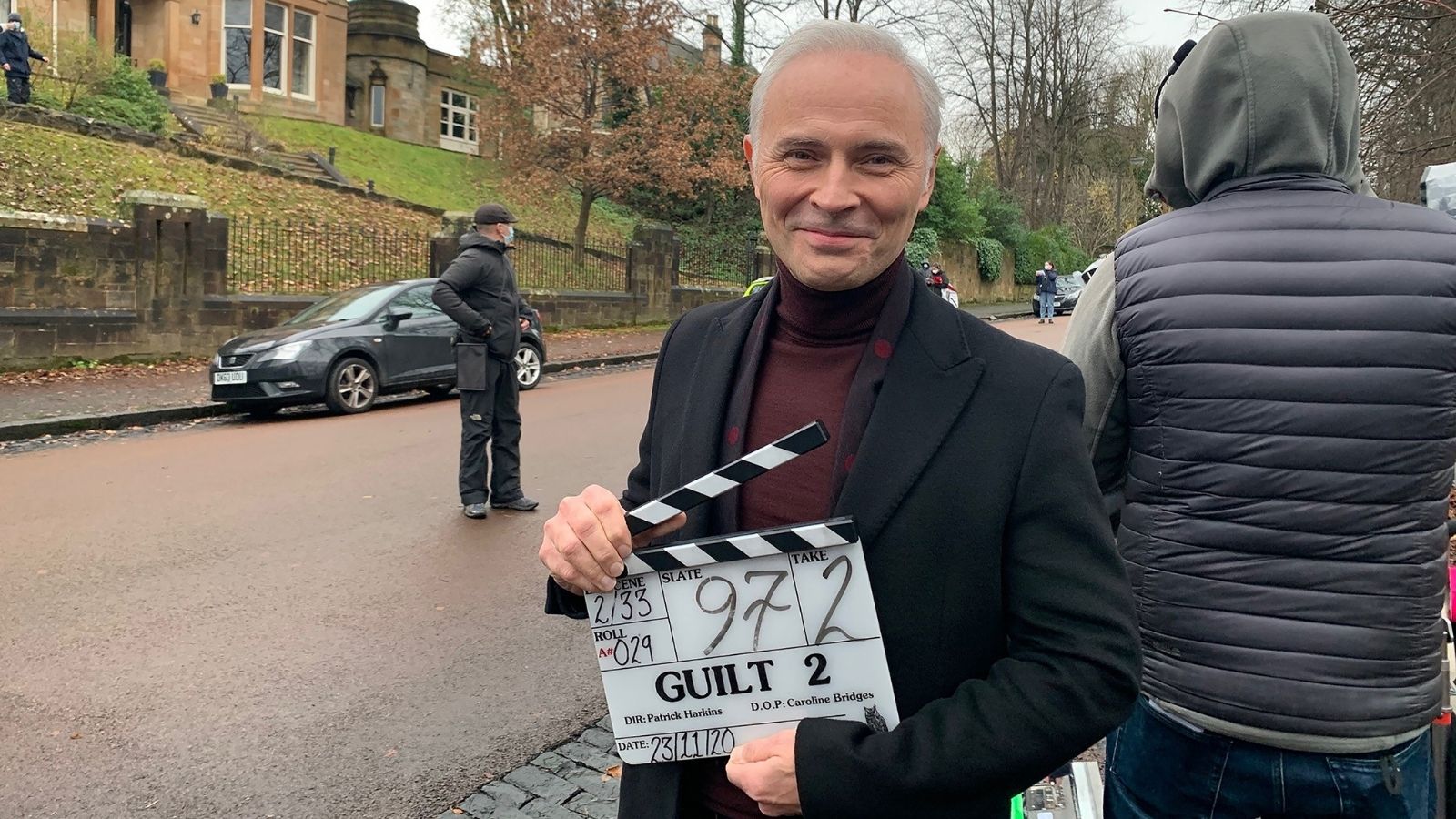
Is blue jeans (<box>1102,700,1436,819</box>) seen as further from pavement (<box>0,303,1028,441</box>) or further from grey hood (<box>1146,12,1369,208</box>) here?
pavement (<box>0,303,1028,441</box>)

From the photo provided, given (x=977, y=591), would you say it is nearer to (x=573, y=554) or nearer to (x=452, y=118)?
(x=573, y=554)

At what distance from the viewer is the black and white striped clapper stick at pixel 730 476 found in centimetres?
151

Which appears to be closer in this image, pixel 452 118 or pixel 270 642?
pixel 270 642

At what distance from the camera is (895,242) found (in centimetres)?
169

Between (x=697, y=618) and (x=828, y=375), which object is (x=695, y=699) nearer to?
(x=697, y=618)

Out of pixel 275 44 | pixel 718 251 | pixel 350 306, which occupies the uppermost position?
pixel 275 44

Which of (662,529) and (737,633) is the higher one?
(662,529)

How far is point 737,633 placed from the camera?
1.65 m

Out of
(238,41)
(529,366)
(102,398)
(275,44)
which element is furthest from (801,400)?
(275,44)

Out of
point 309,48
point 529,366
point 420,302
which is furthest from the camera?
point 309,48

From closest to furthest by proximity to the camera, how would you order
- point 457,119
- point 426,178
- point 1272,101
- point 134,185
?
point 1272,101 < point 134,185 < point 426,178 < point 457,119

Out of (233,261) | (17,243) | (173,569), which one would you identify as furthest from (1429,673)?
(233,261)

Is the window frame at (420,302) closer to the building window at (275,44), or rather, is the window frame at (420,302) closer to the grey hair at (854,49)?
the grey hair at (854,49)

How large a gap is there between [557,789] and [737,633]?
2635 millimetres
